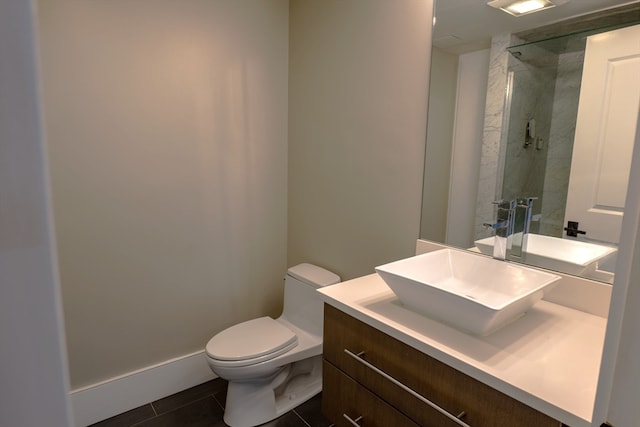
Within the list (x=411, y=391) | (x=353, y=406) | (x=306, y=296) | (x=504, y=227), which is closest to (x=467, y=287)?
(x=504, y=227)

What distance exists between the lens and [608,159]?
117 centimetres

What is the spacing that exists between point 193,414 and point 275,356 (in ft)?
2.09

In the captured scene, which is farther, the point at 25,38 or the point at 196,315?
the point at 196,315

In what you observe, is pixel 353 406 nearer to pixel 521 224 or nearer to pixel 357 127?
pixel 521 224

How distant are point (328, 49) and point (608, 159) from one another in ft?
4.83

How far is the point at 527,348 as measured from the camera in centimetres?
100

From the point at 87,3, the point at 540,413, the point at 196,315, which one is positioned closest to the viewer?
the point at 540,413

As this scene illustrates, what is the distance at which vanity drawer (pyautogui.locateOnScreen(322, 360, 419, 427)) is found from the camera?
1.15 metres

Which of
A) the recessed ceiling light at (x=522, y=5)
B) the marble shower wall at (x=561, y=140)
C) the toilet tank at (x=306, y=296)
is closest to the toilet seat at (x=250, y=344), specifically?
the toilet tank at (x=306, y=296)

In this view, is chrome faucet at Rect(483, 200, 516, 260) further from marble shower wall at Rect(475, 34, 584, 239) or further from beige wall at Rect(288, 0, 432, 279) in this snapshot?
beige wall at Rect(288, 0, 432, 279)

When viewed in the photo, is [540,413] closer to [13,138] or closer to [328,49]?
[13,138]

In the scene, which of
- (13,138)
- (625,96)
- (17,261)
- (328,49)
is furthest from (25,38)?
(328,49)

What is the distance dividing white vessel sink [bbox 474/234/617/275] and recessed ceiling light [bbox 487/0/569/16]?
829 mm

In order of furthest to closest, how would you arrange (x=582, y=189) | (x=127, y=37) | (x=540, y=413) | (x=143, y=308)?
1. (x=143, y=308)
2. (x=127, y=37)
3. (x=582, y=189)
4. (x=540, y=413)
